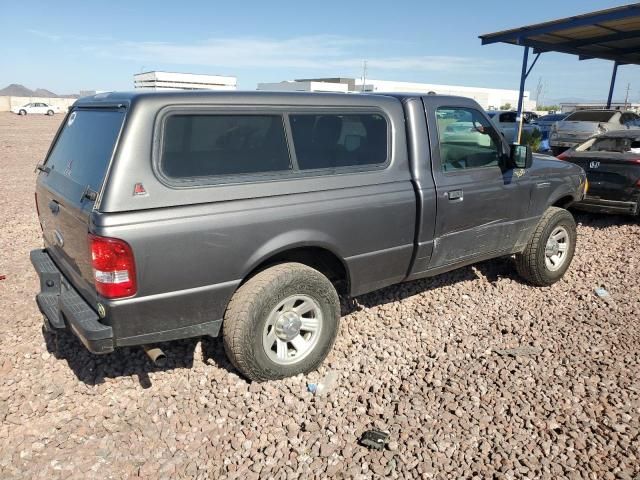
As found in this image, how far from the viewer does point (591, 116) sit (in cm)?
1627

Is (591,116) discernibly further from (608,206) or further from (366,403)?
(366,403)

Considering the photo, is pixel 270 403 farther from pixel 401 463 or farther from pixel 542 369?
pixel 542 369

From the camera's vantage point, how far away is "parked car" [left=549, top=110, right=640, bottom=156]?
14.8m

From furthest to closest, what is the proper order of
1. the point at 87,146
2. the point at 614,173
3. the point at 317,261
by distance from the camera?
the point at 614,173 → the point at 317,261 → the point at 87,146

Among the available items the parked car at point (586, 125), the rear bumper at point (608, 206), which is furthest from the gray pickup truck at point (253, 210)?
the parked car at point (586, 125)

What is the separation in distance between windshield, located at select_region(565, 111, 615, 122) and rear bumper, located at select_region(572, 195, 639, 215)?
10226 millimetres

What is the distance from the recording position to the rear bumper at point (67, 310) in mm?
2750

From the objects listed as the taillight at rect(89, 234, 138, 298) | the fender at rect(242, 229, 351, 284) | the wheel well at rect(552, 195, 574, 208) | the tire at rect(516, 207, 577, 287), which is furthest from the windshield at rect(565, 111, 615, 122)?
the taillight at rect(89, 234, 138, 298)

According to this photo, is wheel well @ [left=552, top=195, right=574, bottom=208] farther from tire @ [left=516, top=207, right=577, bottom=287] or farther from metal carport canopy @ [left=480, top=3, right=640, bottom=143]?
metal carport canopy @ [left=480, top=3, right=640, bottom=143]

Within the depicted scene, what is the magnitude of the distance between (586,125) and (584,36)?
2.86m

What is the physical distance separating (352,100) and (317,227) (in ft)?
3.37

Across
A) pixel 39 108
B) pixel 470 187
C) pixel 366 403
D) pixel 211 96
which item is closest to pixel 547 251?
pixel 470 187

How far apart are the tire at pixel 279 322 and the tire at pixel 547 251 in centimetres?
250

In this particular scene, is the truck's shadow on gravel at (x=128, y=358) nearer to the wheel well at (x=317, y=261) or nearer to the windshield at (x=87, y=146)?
the wheel well at (x=317, y=261)
